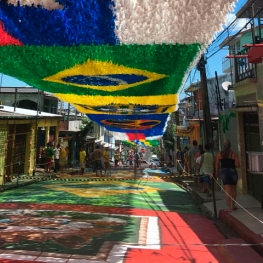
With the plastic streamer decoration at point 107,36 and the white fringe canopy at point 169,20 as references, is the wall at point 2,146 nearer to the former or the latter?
the plastic streamer decoration at point 107,36

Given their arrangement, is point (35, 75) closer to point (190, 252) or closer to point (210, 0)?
point (210, 0)

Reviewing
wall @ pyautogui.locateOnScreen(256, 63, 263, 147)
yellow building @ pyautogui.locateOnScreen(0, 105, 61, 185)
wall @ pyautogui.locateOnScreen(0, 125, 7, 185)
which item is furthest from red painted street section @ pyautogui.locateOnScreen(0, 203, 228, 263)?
yellow building @ pyautogui.locateOnScreen(0, 105, 61, 185)

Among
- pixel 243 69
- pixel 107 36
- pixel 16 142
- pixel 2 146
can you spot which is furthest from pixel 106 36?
pixel 16 142

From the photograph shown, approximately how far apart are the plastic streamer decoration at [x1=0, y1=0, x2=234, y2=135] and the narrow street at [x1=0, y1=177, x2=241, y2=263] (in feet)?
8.00

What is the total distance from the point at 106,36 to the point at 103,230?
115 inches

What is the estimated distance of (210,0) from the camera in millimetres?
2254

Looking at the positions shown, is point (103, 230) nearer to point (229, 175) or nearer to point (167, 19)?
point (229, 175)

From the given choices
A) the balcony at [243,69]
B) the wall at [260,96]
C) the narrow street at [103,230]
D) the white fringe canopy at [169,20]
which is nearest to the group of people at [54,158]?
the narrow street at [103,230]

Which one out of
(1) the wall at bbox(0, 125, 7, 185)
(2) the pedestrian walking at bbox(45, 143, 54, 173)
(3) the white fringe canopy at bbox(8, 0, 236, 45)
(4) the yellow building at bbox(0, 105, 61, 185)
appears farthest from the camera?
(2) the pedestrian walking at bbox(45, 143, 54, 173)

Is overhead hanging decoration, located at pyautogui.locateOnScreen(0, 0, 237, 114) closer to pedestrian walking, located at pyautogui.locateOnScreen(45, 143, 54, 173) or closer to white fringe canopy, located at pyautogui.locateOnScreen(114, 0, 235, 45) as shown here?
white fringe canopy, located at pyautogui.locateOnScreen(114, 0, 235, 45)

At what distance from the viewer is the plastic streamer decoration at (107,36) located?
233cm

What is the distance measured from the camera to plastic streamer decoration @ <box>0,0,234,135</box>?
7.66 feet

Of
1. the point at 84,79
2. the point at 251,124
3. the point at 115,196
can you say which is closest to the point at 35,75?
the point at 84,79

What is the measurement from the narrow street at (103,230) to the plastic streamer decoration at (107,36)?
2.44 m
